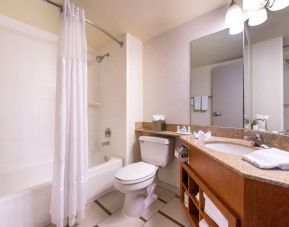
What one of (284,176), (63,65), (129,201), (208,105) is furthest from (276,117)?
(63,65)

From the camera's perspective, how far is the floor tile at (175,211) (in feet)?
4.61

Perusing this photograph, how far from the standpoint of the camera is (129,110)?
2045 millimetres

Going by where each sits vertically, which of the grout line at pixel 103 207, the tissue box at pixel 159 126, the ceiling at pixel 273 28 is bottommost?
the grout line at pixel 103 207

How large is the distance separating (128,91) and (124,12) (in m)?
0.91

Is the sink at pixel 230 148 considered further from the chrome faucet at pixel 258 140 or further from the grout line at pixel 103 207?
the grout line at pixel 103 207

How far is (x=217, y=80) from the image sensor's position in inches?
62.1

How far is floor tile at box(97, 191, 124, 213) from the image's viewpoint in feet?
5.25

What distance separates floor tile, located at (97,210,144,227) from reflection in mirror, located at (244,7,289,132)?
135 centimetres

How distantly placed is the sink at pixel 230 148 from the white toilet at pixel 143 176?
0.60m

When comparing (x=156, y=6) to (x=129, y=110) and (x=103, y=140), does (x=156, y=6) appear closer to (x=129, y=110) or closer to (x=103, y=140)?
(x=129, y=110)

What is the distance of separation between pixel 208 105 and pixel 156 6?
3.88 ft

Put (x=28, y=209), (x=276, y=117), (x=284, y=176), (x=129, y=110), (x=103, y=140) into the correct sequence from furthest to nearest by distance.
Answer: (x=103, y=140) < (x=129, y=110) < (x=28, y=209) < (x=276, y=117) < (x=284, y=176)

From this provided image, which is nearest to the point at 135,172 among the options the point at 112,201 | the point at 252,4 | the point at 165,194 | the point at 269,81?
the point at 112,201

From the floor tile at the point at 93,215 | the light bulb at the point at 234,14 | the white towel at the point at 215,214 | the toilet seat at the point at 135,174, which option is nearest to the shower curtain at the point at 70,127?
the floor tile at the point at 93,215
